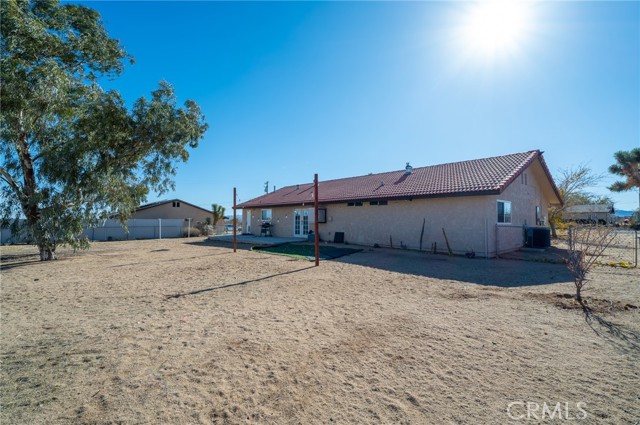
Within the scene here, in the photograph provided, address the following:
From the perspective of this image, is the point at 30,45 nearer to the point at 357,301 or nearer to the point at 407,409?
the point at 357,301

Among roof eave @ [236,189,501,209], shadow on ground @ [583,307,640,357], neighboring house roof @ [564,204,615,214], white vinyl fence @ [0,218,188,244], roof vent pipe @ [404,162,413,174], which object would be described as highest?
roof vent pipe @ [404,162,413,174]

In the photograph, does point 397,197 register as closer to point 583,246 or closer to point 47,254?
point 583,246

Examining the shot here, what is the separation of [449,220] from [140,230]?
24.9 metres

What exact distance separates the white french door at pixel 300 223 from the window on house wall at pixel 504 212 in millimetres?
10977

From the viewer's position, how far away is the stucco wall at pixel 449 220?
39.0 feet

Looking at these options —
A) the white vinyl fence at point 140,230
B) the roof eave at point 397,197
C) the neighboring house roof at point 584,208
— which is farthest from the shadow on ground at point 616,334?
the white vinyl fence at point 140,230

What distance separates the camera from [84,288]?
23.8 feet

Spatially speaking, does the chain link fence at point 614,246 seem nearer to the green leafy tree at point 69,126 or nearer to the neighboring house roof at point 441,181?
the neighboring house roof at point 441,181

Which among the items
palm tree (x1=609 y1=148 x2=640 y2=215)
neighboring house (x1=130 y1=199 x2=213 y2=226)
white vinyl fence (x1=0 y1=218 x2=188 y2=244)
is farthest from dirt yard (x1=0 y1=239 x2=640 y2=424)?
palm tree (x1=609 y1=148 x2=640 y2=215)

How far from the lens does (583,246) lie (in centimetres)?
605

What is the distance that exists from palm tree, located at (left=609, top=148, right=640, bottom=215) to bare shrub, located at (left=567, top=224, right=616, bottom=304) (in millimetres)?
30133

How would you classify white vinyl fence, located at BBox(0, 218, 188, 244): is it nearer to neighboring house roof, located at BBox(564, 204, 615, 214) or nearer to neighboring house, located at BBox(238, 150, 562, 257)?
neighboring house, located at BBox(238, 150, 562, 257)

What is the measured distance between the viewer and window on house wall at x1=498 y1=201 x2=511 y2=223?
12.5m

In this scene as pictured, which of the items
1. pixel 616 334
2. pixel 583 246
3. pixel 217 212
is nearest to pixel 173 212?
pixel 217 212
